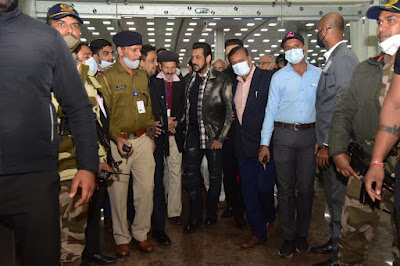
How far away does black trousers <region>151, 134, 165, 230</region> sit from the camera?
4.07 metres

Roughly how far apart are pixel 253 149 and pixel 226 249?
0.97 m

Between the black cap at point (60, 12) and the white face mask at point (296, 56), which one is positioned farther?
the white face mask at point (296, 56)

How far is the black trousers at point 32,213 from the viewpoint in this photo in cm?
138

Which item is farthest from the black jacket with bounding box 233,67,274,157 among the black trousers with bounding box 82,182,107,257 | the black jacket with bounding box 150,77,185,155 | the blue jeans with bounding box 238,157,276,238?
the black trousers with bounding box 82,182,107,257

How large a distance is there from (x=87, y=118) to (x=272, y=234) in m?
3.00

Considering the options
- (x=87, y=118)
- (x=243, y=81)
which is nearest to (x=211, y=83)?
(x=243, y=81)

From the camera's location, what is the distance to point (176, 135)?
178 inches

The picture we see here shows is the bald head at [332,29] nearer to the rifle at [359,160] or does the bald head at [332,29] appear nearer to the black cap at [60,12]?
the rifle at [359,160]

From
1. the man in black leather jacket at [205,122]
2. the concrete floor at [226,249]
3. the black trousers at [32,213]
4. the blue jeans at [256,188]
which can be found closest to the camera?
the black trousers at [32,213]

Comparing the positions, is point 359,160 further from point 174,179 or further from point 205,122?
point 174,179

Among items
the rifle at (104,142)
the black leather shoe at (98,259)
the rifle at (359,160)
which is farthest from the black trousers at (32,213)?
the black leather shoe at (98,259)

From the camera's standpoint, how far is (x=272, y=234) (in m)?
4.14

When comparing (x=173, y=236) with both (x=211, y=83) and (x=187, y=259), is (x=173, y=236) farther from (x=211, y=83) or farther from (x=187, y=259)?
(x=211, y=83)

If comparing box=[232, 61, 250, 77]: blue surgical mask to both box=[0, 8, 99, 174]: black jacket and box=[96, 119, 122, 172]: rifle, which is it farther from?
box=[0, 8, 99, 174]: black jacket
